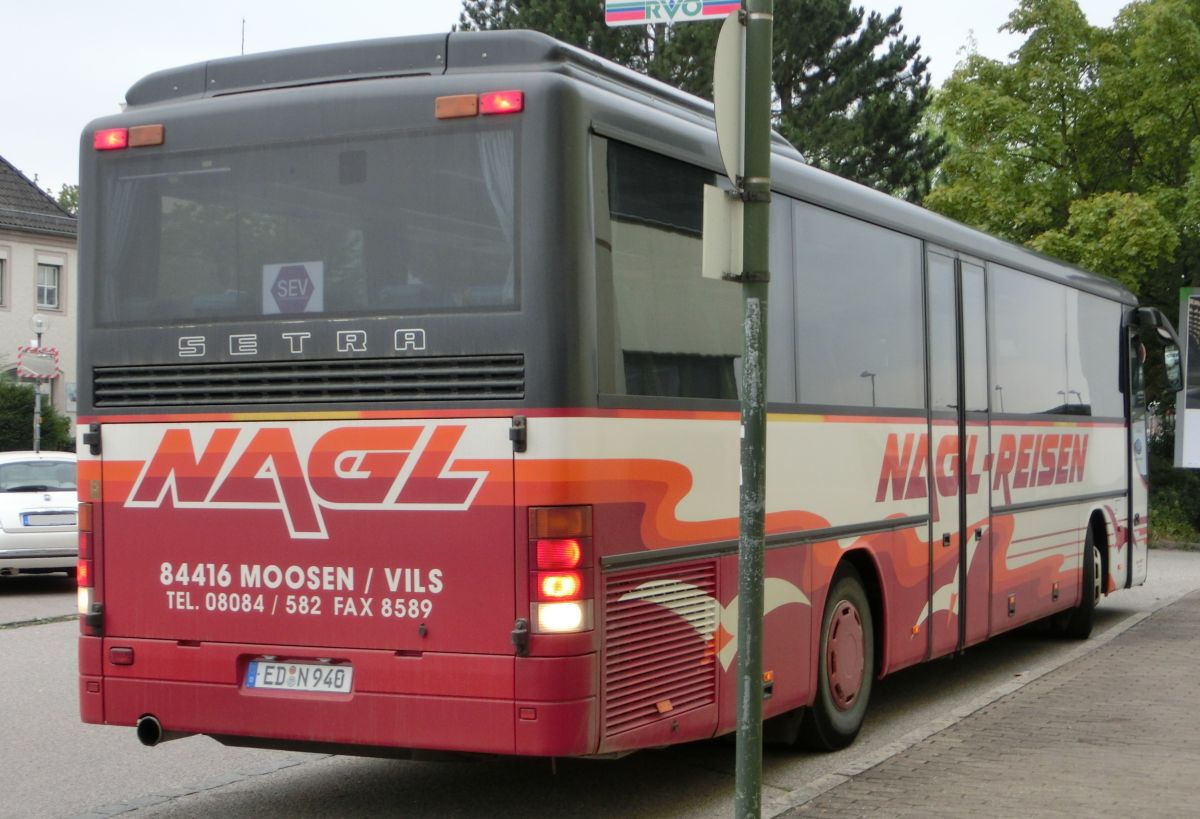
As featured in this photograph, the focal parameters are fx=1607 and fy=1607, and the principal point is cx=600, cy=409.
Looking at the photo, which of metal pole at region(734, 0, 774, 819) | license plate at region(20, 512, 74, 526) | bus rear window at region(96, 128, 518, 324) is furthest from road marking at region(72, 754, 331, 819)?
license plate at region(20, 512, 74, 526)

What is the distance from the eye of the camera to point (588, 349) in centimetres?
632

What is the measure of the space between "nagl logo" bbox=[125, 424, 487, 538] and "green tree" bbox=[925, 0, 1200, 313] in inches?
856

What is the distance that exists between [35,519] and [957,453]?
1168 centimetres

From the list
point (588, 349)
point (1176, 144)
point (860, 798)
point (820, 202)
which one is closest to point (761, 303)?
point (588, 349)

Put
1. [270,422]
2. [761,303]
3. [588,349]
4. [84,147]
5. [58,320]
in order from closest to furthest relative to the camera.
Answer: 1. [761,303]
2. [588,349]
3. [270,422]
4. [84,147]
5. [58,320]

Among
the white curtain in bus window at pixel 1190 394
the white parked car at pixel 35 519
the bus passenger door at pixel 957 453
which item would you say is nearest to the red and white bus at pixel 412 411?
the bus passenger door at pixel 957 453

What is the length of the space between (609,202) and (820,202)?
97.7 inches

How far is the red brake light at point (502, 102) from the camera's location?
639cm

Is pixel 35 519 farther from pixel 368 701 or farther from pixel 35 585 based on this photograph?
pixel 368 701

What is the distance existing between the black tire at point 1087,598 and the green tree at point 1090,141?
43.7ft

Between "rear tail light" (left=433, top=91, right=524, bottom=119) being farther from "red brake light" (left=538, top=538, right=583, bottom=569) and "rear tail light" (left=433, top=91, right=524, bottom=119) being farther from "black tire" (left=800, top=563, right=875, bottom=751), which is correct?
"black tire" (left=800, top=563, right=875, bottom=751)

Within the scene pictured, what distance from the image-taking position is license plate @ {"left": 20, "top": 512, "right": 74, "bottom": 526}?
Result: 59.8 ft

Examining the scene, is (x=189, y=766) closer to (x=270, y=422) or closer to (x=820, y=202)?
(x=270, y=422)

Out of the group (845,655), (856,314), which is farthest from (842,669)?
(856,314)
